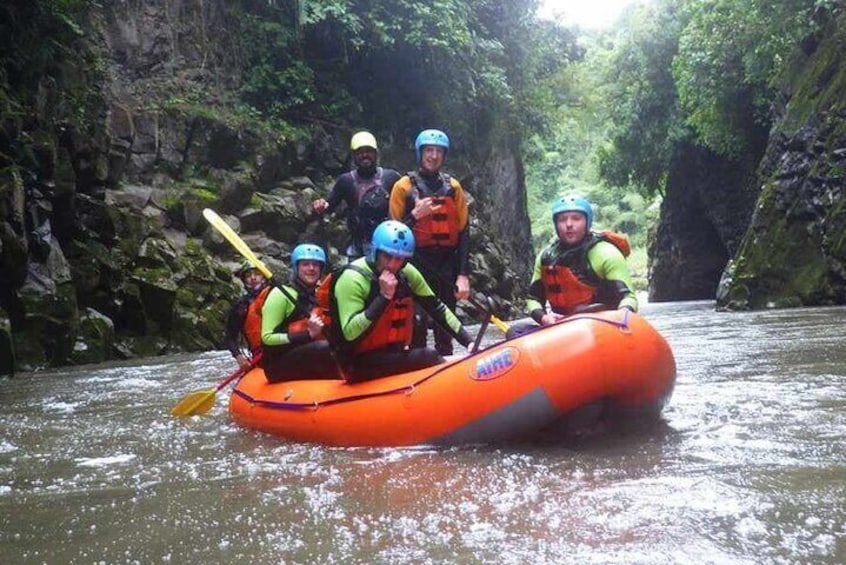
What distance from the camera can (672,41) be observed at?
2392cm

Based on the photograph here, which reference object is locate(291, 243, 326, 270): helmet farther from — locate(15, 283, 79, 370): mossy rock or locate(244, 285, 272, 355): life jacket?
locate(15, 283, 79, 370): mossy rock

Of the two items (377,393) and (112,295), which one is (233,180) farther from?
(377,393)

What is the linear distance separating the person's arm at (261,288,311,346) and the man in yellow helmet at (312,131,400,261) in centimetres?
97

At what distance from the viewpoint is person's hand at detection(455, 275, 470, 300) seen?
17.3 ft

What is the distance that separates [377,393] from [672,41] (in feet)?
74.1

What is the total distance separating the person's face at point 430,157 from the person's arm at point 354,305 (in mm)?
1366

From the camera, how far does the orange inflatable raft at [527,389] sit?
3617 millimetres

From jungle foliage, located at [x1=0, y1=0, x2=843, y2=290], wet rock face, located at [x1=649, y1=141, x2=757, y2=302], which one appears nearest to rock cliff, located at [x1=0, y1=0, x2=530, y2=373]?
jungle foliage, located at [x1=0, y1=0, x2=843, y2=290]

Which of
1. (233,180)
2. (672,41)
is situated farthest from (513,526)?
(672,41)

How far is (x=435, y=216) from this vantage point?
5383mm

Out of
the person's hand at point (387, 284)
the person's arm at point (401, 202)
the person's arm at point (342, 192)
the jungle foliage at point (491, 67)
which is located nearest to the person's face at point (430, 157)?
the person's arm at point (401, 202)

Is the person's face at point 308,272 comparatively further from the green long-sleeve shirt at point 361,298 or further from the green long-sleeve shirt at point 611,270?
the green long-sleeve shirt at point 611,270

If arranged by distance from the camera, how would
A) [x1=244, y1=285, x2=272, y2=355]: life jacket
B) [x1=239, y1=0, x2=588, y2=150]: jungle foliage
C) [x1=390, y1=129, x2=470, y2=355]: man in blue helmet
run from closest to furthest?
[x1=390, y1=129, x2=470, y2=355]: man in blue helmet < [x1=244, y1=285, x2=272, y2=355]: life jacket < [x1=239, y1=0, x2=588, y2=150]: jungle foliage

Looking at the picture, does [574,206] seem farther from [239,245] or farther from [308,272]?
[239,245]
